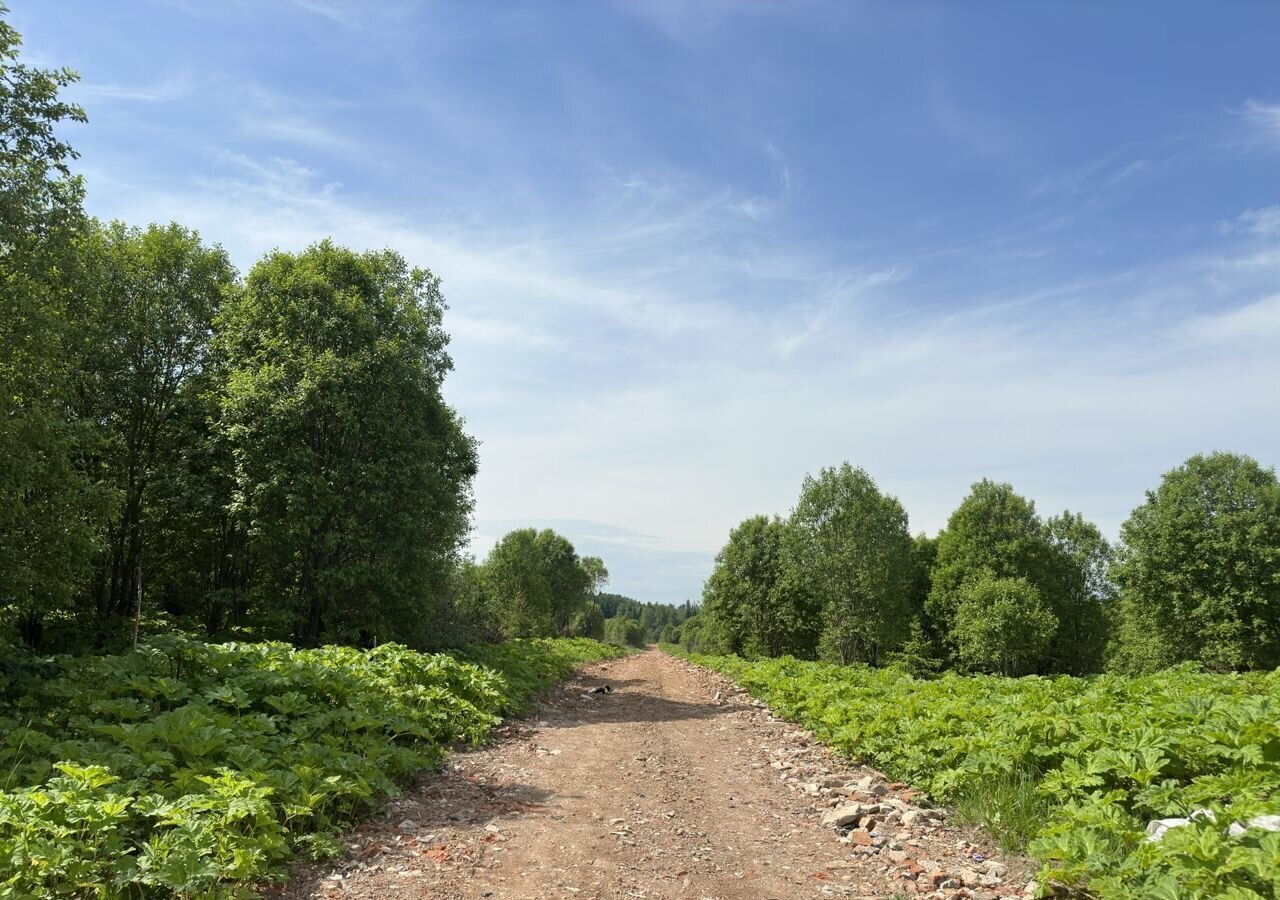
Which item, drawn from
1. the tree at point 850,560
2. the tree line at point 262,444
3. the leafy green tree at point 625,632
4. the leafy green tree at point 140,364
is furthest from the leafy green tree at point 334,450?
the leafy green tree at point 625,632

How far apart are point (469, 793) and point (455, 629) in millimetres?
23299

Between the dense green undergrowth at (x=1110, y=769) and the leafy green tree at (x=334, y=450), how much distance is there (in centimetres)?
1616

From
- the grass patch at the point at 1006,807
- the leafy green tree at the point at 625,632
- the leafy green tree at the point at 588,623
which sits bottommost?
the leafy green tree at the point at 625,632

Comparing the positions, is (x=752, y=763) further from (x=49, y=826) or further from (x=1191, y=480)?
(x=1191, y=480)

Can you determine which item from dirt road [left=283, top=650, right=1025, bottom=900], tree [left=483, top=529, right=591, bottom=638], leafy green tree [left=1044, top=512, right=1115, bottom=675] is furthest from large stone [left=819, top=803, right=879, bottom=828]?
tree [left=483, top=529, right=591, bottom=638]

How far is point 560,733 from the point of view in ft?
46.6

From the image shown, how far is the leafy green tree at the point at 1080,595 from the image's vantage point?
157ft

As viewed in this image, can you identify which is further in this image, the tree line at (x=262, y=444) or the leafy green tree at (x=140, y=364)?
the leafy green tree at (x=140, y=364)

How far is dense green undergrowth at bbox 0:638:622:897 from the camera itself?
505cm

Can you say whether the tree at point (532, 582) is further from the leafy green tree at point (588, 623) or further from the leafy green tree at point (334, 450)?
the leafy green tree at point (334, 450)

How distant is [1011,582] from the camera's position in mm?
39312

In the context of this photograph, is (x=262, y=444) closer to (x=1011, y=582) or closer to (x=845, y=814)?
(x=845, y=814)

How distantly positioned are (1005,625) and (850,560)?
30.2 ft

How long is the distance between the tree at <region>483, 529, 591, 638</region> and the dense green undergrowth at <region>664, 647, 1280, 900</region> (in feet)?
172
